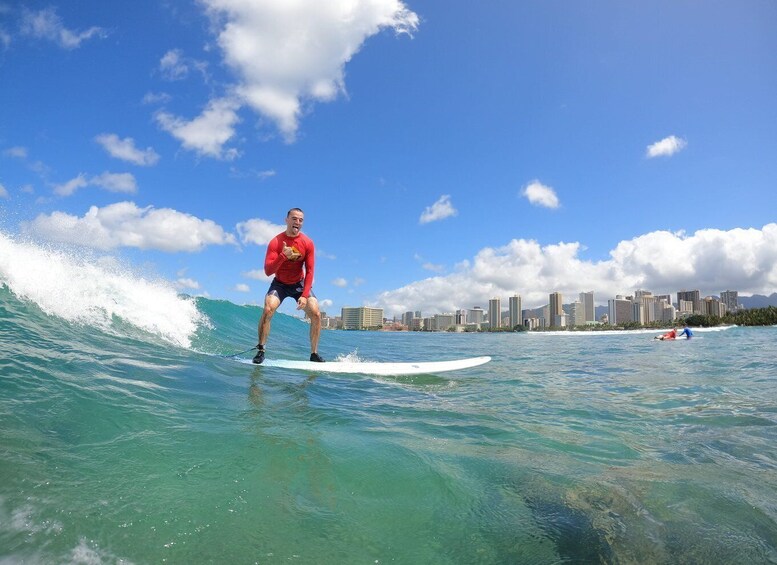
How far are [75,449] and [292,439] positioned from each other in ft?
4.42

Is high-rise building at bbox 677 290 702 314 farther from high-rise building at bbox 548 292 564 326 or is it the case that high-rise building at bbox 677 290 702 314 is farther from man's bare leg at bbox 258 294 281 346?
man's bare leg at bbox 258 294 281 346

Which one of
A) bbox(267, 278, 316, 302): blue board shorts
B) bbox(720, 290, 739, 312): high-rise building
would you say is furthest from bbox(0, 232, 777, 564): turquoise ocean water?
bbox(720, 290, 739, 312): high-rise building

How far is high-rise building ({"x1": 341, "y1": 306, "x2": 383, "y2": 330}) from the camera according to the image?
4656 inches

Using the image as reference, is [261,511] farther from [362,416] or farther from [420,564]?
[362,416]

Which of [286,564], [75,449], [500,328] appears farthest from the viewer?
[500,328]

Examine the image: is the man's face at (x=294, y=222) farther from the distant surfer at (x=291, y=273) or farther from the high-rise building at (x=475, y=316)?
the high-rise building at (x=475, y=316)

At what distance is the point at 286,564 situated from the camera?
5.34 feet

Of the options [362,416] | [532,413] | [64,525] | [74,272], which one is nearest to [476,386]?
[532,413]

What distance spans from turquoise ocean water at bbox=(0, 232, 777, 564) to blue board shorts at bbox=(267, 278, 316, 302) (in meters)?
2.09

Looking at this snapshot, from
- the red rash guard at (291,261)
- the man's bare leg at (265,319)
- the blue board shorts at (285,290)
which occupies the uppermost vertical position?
the red rash guard at (291,261)

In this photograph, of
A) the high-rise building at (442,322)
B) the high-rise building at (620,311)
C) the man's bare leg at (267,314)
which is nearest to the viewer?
the man's bare leg at (267,314)

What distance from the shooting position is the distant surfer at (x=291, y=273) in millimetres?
6988

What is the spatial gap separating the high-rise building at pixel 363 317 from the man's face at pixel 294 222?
363ft

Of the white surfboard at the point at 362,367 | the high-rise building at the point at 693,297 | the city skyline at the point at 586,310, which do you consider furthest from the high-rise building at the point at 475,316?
the white surfboard at the point at 362,367
